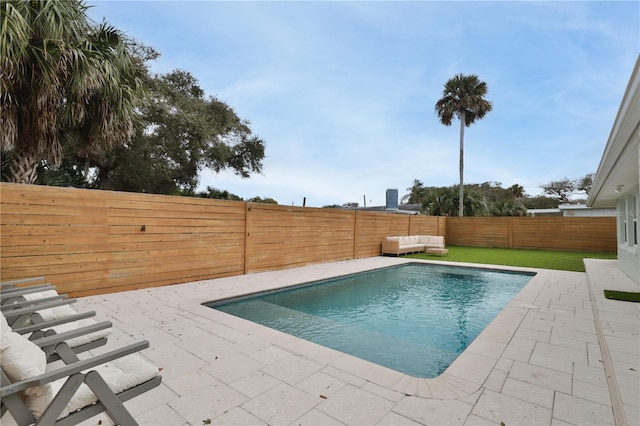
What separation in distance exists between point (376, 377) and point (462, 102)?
74.6 feet

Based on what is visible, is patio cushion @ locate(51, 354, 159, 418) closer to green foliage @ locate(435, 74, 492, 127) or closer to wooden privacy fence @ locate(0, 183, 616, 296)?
wooden privacy fence @ locate(0, 183, 616, 296)

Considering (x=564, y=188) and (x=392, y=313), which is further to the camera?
(x=564, y=188)

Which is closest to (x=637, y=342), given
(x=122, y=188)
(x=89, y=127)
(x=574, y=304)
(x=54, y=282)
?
(x=574, y=304)

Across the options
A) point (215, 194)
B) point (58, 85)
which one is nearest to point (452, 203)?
point (215, 194)

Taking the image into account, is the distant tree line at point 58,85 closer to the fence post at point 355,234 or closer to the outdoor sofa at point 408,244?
the fence post at point 355,234

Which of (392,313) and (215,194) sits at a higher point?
(215,194)

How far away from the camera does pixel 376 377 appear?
270cm

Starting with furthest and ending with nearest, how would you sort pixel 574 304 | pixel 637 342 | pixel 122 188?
1. pixel 122 188
2. pixel 574 304
3. pixel 637 342

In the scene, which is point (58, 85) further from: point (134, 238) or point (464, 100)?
point (464, 100)

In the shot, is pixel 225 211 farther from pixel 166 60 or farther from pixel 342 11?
pixel 166 60

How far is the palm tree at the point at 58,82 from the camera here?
16.5 ft

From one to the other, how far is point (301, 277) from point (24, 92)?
6.26 m

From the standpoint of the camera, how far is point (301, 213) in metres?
Result: 9.27

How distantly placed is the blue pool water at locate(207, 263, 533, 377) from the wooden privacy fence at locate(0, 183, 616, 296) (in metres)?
1.64
